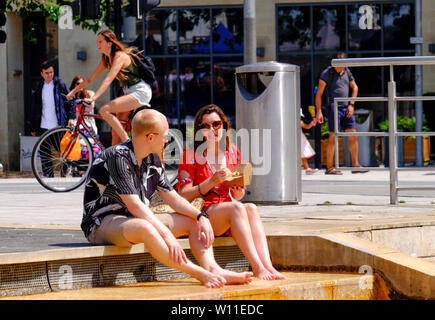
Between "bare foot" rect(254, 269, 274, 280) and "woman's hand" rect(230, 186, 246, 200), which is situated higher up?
"woman's hand" rect(230, 186, 246, 200)

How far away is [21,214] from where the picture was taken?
9344 mm

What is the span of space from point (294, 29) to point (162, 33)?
282cm

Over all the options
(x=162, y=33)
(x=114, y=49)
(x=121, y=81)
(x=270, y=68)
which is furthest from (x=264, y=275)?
(x=162, y=33)

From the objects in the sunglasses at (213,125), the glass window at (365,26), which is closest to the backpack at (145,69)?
the sunglasses at (213,125)

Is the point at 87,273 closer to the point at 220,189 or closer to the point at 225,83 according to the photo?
the point at 220,189

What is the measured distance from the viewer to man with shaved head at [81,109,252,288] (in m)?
5.98

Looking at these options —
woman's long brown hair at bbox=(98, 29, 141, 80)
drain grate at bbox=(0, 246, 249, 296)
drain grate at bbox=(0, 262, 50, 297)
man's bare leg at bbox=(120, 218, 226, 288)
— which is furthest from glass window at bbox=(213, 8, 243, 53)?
drain grate at bbox=(0, 262, 50, 297)

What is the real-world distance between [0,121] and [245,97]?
14.3 meters

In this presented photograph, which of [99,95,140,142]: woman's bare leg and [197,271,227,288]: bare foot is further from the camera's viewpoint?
[99,95,140,142]: woman's bare leg

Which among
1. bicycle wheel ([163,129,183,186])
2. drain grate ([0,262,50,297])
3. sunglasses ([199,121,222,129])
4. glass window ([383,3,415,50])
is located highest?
glass window ([383,3,415,50])

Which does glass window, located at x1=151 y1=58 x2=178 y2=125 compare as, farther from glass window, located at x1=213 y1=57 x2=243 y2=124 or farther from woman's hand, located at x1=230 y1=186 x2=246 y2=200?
woman's hand, located at x1=230 y1=186 x2=246 y2=200

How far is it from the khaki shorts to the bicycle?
226 inches

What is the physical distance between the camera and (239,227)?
640cm
